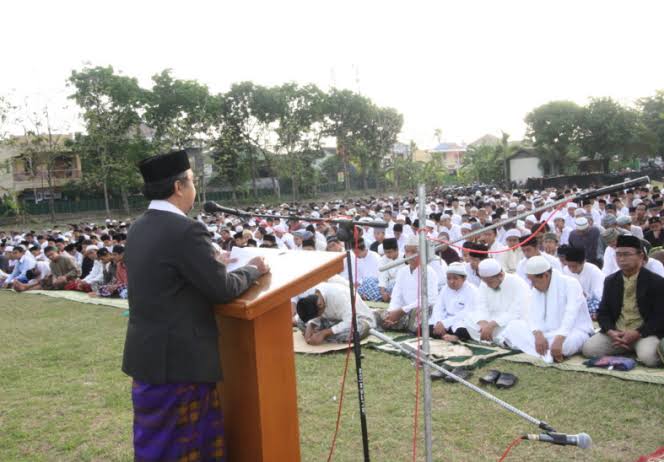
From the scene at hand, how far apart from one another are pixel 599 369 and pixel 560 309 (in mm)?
859

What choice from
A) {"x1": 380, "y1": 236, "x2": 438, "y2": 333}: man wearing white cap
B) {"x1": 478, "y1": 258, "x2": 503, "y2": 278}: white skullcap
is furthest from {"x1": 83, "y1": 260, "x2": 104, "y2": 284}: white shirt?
{"x1": 478, "y1": 258, "x2": 503, "y2": 278}: white skullcap

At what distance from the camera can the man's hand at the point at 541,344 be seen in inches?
201

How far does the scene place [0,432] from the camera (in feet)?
13.9

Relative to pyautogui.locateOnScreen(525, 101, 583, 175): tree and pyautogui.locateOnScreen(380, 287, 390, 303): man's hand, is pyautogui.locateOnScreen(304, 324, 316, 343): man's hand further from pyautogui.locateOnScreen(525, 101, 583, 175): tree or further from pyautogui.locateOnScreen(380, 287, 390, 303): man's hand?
pyautogui.locateOnScreen(525, 101, 583, 175): tree

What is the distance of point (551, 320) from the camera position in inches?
215

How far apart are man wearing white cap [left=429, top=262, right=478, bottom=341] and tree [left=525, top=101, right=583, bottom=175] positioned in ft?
124

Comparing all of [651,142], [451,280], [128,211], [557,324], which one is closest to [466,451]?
[557,324]

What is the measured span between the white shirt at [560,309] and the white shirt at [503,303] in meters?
0.25

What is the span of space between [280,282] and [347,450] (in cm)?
188

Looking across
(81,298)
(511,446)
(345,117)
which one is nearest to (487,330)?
(511,446)

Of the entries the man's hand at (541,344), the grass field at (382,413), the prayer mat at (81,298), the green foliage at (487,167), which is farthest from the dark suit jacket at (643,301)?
the green foliage at (487,167)

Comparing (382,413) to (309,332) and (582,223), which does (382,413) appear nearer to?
(309,332)

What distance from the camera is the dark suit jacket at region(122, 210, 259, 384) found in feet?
6.80

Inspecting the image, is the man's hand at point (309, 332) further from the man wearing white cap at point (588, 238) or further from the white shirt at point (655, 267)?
the man wearing white cap at point (588, 238)
